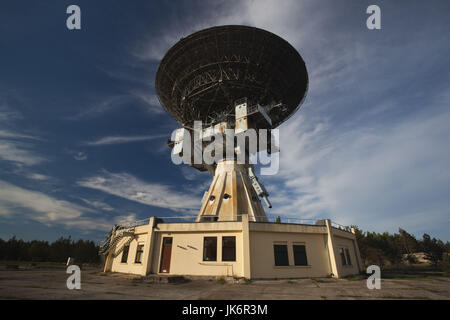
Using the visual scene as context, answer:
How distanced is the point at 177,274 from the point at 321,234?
43.2ft

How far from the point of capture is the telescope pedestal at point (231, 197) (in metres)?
22.6

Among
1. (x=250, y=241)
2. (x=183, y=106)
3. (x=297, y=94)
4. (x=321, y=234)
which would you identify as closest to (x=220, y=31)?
(x=183, y=106)

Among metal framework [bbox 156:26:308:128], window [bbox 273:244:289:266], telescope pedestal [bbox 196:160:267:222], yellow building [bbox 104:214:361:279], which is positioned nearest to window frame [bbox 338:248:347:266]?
yellow building [bbox 104:214:361:279]

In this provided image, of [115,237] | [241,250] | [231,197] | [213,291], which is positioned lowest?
[213,291]

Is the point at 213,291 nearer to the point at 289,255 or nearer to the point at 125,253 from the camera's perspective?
the point at 289,255

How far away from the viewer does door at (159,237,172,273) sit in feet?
58.1

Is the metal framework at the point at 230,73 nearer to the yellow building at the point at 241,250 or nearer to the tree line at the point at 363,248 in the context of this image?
the yellow building at the point at 241,250

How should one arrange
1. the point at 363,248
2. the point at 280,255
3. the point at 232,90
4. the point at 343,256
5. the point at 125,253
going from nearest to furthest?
the point at 280,255 → the point at 343,256 → the point at 125,253 → the point at 232,90 → the point at 363,248

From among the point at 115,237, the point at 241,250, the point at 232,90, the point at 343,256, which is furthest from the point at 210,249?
the point at 232,90

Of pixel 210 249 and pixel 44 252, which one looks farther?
pixel 44 252

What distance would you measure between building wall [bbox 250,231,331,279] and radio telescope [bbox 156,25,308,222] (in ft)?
14.8

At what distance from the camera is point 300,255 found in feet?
58.9

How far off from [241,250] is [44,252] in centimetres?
8746

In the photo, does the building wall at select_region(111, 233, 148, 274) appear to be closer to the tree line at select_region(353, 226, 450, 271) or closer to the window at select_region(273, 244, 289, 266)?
the window at select_region(273, 244, 289, 266)
